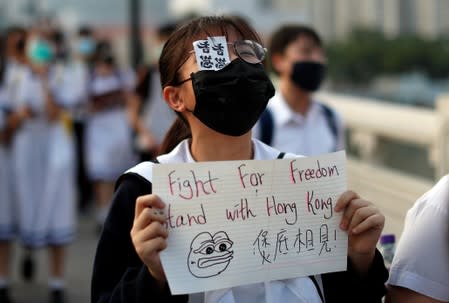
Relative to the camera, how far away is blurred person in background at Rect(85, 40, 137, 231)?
9.51 metres

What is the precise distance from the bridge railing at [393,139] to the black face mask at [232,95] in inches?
157

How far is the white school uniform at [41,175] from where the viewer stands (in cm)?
659

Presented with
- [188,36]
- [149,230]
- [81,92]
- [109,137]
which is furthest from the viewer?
[81,92]

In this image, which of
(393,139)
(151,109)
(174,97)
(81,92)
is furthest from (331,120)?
(81,92)

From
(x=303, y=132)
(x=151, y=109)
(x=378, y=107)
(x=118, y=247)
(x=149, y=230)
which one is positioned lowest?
(x=378, y=107)

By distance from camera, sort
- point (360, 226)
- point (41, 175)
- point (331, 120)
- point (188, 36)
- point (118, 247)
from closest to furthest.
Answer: point (360, 226), point (118, 247), point (188, 36), point (331, 120), point (41, 175)

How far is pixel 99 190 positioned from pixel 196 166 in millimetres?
7448

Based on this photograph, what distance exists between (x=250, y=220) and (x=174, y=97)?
45cm

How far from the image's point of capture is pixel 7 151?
6.71 metres

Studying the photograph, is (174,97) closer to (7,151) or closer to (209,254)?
(209,254)

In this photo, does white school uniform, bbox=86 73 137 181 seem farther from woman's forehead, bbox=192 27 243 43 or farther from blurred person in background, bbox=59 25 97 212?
woman's forehead, bbox=192 27 243 43

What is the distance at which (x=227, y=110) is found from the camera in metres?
2.31

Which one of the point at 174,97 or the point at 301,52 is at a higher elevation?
the point at 174,97

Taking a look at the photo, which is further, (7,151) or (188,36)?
(7,151)
